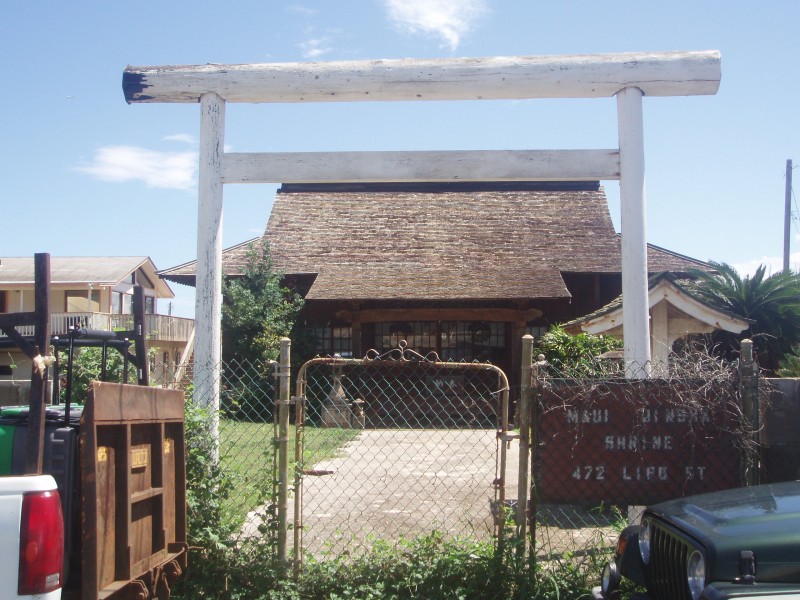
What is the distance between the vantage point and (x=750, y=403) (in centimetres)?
523

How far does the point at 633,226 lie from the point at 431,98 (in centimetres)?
186

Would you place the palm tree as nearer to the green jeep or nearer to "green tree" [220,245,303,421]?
the green jeep

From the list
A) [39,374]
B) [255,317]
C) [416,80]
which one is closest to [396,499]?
[416,80]

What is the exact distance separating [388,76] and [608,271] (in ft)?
47.4

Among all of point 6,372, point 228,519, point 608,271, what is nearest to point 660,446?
point 228,519

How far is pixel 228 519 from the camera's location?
5445 millimetres

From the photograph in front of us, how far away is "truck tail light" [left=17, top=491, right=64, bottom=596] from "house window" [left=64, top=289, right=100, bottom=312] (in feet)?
129

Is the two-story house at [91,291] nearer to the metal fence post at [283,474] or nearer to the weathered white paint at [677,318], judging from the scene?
the weathered white paint at [677,318]

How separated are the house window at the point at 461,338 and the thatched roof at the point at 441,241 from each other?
1.59 meters

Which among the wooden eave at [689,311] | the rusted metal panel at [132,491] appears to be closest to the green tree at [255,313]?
the wooden eave at [689,311]

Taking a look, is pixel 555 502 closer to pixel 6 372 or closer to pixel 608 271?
pixel 608 271

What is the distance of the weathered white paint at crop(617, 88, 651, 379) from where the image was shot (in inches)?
241

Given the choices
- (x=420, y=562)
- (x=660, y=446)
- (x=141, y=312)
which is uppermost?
(x=141, y=312)

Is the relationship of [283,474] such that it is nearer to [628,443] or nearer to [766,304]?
[628,443]
